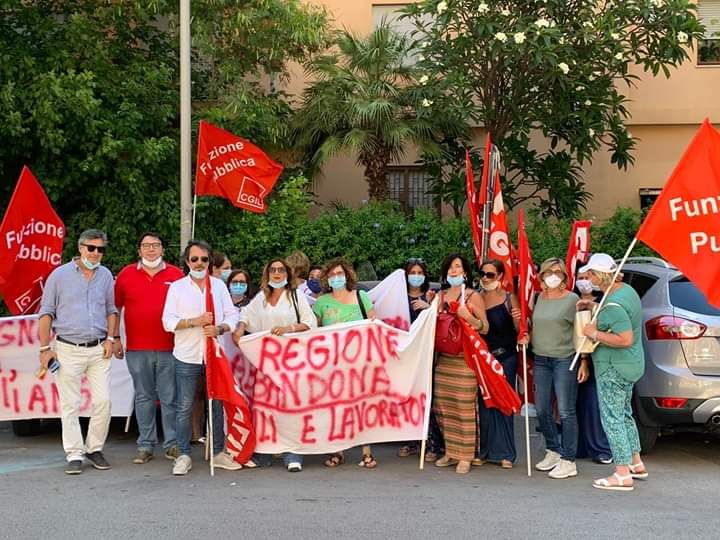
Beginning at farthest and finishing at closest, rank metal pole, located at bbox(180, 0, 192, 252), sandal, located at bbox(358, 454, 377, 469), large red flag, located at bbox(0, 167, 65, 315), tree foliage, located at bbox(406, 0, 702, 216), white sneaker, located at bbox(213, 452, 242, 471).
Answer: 1. tree foliage, located at bbox(406, 0, 702, 216)
2. metal pole, located at bbox(180, 0, 192, 252)
3. large red flag, located at bbox(0, 167, 65, 315)
4. sandal, located at bbox(358, 454, 377, 469)
5. white sneaker, located at bbox(213, 452, 242, 471)

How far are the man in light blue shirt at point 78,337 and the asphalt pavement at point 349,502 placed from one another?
372mm

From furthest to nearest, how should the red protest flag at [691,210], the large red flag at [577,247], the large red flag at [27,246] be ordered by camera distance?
the large red flag at [27,246], the large red flag at [577,247], the red protest flag at [691,210]

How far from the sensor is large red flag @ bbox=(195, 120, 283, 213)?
10086 mm

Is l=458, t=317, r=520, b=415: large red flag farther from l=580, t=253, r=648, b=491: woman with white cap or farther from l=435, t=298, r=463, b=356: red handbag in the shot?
l=580, t=253, r=648, b=491: woman with white cap

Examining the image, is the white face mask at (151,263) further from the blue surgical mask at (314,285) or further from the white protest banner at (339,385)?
the blue surgical mask at (314,285)

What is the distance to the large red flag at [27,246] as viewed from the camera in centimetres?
833

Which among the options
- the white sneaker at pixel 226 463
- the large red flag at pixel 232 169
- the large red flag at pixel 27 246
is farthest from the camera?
the large red flag at pixel 232 169

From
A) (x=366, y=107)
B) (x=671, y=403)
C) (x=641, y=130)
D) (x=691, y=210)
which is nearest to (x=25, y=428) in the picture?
(x=671, y=403)

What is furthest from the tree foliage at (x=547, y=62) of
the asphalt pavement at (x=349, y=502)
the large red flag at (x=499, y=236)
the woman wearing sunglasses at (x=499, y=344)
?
the asphalt pavement at (x=349, y=502)

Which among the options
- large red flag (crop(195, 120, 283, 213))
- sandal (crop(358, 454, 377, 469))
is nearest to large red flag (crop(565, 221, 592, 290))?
sandal (crop(358, 454, 377, 469))

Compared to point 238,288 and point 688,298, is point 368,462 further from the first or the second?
point 688,298

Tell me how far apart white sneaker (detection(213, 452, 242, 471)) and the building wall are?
898 centimetres

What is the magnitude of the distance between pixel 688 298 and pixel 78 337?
494 cm

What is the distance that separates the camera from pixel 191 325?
22.4ft
